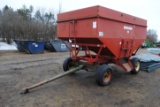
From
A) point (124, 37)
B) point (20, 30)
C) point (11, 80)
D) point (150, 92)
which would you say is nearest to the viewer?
point (150, 92)

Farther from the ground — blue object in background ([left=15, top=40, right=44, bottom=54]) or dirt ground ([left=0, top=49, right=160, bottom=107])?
blue object in background ([left=15, top=40, right=44, bottom=54])

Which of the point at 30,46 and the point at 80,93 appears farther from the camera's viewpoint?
the point at 30,46

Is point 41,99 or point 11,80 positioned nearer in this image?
point 41,99

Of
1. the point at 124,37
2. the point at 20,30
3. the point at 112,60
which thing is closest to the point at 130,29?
the point at 124,37

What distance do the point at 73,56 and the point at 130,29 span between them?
2.26 m

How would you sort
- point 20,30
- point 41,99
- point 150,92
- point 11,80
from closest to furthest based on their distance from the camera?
point 41,99 < point 150,92 < point 11,80 < point 20,30

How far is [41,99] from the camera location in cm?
372

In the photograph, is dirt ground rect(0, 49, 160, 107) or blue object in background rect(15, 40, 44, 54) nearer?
dirt ground rect(0, 49, 160, 107)

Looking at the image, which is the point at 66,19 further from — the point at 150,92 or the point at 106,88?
the point at 150,92

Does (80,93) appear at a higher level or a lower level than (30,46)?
lower

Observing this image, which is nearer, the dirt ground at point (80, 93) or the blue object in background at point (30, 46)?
the dirt ground at point (80, 93)

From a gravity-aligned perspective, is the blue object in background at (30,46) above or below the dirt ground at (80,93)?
above

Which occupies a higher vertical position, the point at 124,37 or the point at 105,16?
the point at 105,16

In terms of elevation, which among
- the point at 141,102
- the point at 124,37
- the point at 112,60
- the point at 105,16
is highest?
the point at 105,16
